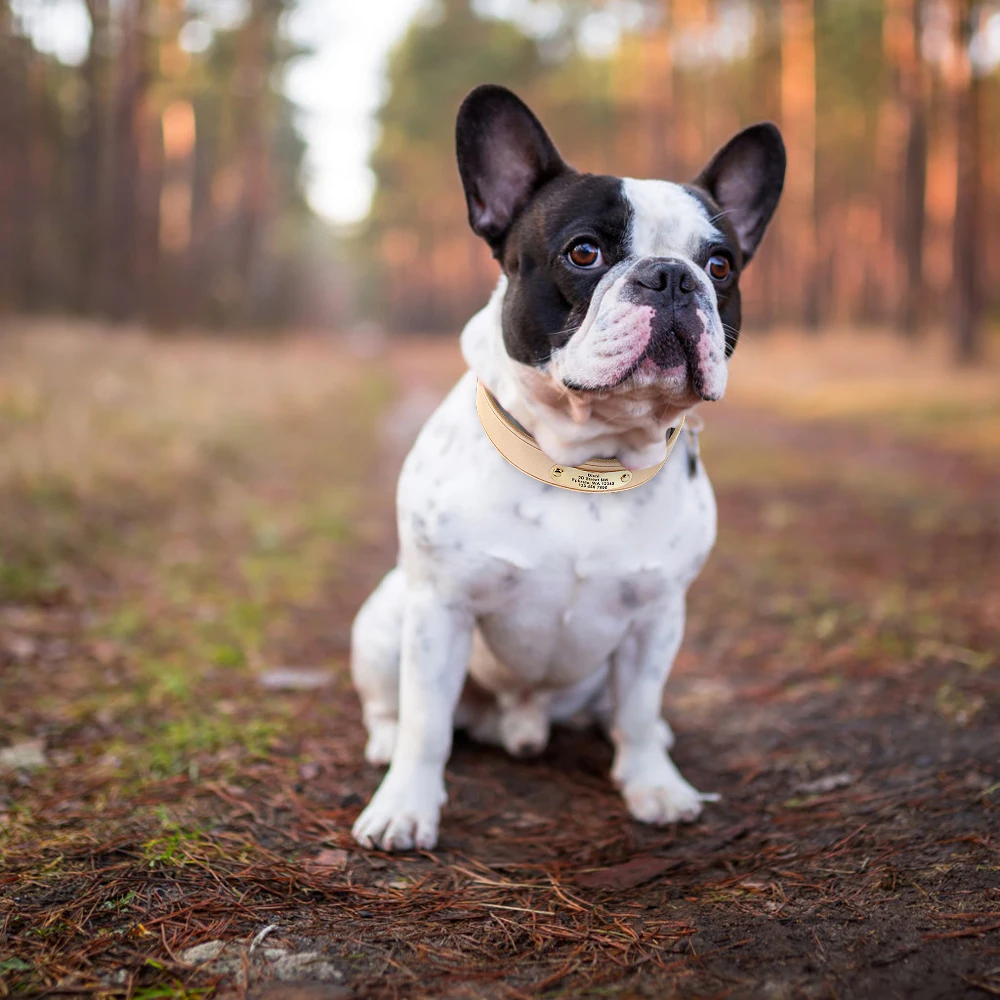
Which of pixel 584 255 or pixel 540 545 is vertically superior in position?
pixel 584 255

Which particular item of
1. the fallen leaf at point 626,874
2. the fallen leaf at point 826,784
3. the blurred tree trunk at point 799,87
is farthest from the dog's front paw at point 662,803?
the blurred tree trunk at point 799,87

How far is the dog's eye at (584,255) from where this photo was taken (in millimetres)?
2338

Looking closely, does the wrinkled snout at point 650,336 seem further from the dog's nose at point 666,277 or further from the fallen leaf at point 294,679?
the fallen leaf at point 294,679

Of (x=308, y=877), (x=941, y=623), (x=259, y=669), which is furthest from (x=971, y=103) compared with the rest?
(x=308, y=877)

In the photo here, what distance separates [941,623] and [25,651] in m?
3.74

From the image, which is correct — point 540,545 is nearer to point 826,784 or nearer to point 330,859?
point 330,859

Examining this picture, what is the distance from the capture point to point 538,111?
25.7m

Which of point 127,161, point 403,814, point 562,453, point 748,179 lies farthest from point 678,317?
point 127,161

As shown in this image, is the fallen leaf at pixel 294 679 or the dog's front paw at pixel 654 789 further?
the fallen leaf at pixel 294 679

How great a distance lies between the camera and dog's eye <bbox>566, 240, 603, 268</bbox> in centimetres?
234

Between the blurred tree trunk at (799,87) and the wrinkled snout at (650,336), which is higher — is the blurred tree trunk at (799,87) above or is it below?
above

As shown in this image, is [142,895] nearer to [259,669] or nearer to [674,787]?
[674,787]

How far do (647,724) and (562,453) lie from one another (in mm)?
862

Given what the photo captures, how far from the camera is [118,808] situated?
2.49 metres
